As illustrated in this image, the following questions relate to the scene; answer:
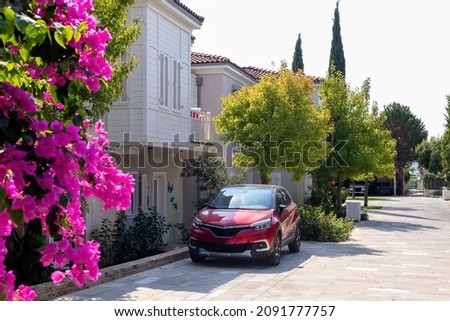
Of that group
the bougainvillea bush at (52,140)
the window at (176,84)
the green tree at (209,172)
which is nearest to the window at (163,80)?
the window at (176,84)

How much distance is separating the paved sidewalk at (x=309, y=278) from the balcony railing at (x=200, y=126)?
5338 mm

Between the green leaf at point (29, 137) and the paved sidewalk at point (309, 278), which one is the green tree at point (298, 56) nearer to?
the paved sidewalk at point (309, 278)

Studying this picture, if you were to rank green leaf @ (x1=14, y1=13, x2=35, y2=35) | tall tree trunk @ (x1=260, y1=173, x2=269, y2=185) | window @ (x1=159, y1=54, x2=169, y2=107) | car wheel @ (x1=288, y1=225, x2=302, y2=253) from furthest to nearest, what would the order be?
tall tree trunk @ (x1=260, y1=173, x2=269, y2=185)
window @ (x1=159, y1=54, x2=169, y2=107)
car wheel @ (x1=288, y1=225, x2=302, y2=253)
green leaf @ (x1=14, y1=13, x2=35, y2=35)

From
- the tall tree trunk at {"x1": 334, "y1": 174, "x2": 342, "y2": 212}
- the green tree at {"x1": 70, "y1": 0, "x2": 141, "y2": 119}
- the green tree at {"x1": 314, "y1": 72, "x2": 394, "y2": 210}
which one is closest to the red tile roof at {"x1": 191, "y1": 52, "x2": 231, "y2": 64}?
the green tree at {"x1": 314, "y1": 72, "x2": 394, "y2": 210}

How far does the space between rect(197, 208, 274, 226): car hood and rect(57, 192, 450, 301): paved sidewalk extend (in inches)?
37.5

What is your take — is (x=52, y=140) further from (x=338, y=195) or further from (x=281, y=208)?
(x=338, y=195)

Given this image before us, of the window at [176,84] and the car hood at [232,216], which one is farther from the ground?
the window at [176,84]

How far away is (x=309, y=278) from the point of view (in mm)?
11016

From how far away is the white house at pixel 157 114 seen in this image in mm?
14469

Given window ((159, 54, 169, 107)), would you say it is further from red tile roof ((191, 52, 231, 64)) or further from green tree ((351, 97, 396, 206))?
green tree ((351, 97, 396, 206))

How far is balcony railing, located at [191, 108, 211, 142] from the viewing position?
19016mm

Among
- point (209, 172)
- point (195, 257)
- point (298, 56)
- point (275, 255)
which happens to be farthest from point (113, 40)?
point (298, 56)

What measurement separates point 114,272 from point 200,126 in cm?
A: 958

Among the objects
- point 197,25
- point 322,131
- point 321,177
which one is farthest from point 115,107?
point 321,177
